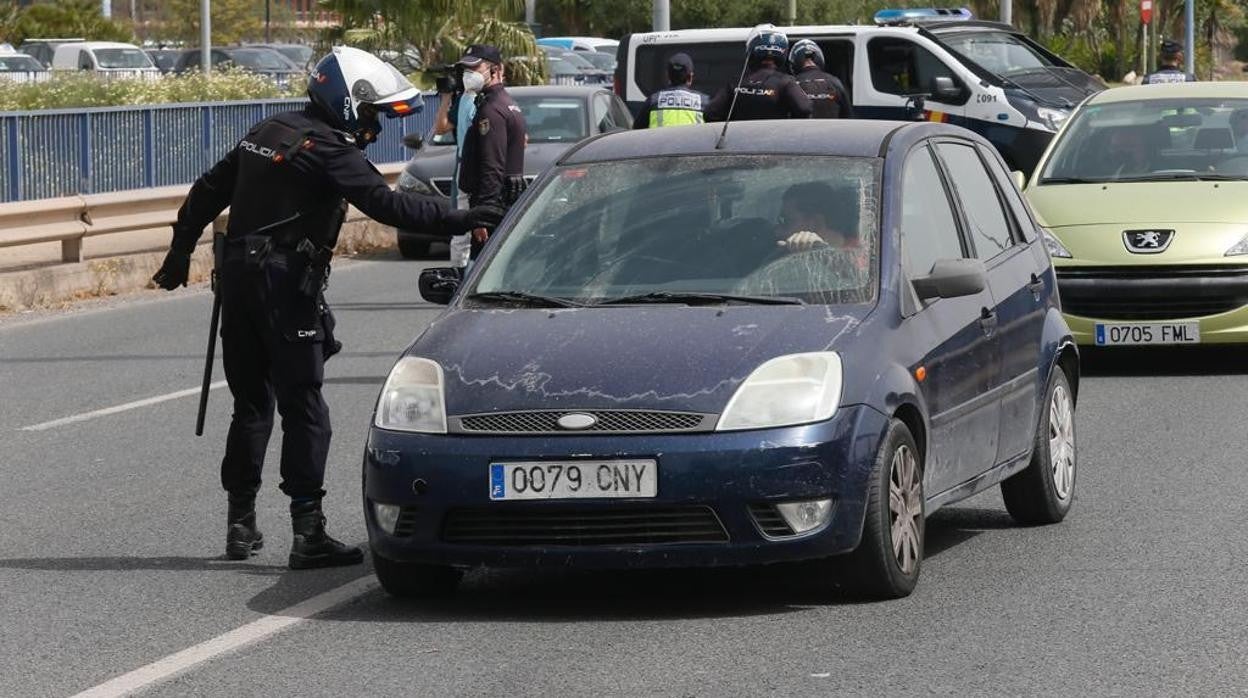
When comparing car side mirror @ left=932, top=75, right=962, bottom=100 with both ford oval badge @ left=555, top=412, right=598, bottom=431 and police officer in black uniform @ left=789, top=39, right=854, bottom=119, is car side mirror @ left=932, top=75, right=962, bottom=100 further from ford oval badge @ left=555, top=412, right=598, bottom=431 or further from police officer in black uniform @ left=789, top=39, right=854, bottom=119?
ford oval badge @ left=555, top=412, right=598, bottom=431

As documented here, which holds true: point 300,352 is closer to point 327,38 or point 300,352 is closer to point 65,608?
point 65,608

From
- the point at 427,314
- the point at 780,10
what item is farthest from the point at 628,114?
the point at 780,10

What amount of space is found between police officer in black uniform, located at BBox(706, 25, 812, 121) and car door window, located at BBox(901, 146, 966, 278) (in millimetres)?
6522

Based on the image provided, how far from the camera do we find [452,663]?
6.40 metres

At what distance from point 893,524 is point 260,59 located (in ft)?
170

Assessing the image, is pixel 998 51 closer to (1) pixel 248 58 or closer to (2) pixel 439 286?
(2) pixel 439 286

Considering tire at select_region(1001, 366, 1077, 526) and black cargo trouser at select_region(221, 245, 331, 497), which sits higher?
black cargo trouser at select_region(221, 245, 331, 497)

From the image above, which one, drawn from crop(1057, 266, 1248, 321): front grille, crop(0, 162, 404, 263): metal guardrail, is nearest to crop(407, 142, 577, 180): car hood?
crop(0, 162, 404, 263): metal guardrail

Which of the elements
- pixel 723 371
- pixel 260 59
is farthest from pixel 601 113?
pixel 260 59

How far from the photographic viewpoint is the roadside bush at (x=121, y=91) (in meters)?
28.4

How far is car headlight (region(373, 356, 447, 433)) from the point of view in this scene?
6.96 meters

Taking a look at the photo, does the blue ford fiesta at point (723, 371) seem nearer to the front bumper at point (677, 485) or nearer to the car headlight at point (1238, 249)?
the front bumper at point (677, 485)

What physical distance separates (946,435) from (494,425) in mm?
1557

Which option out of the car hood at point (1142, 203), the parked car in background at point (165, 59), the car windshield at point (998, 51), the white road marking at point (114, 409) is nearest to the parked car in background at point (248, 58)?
the parked car in background at point (165, 59)
